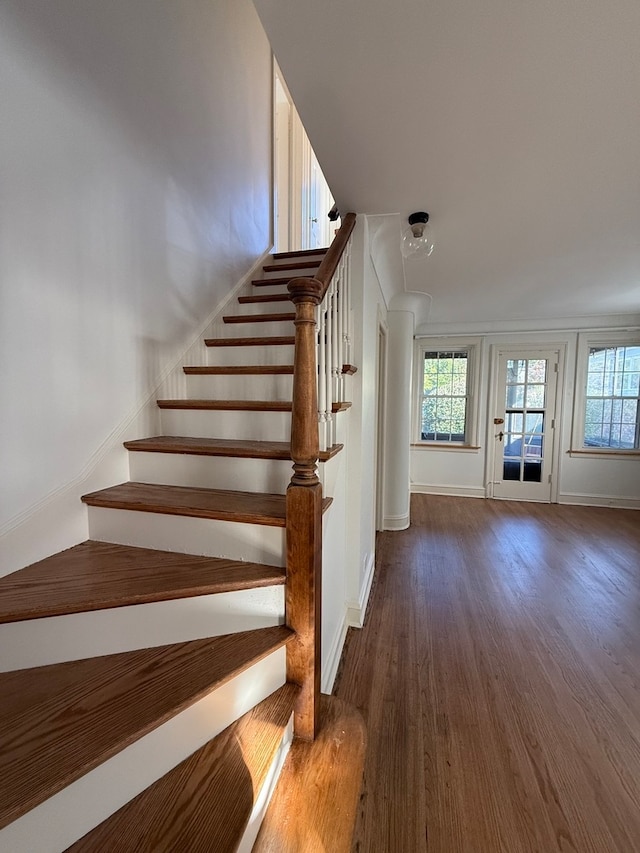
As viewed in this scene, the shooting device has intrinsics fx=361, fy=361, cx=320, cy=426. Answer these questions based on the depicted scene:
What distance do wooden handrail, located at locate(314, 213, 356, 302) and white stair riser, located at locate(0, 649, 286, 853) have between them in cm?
116

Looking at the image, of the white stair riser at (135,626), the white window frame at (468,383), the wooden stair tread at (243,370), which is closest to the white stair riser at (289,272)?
the wooden stair tread at (243,370)

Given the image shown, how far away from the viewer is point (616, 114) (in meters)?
1.20

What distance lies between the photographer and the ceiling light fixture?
75.0 inches

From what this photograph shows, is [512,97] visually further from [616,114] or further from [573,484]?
[573,484]

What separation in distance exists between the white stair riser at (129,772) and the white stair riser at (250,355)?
136 cm

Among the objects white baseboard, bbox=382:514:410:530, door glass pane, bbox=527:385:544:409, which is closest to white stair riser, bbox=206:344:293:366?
white baseboard, bbox=382:514:410:530

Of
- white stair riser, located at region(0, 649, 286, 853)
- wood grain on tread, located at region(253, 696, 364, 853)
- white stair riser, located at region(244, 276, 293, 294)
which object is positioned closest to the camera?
white stair riser, located at region(0, 649, 286, 853)

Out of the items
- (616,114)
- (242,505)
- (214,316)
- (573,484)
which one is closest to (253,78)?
(214,316)

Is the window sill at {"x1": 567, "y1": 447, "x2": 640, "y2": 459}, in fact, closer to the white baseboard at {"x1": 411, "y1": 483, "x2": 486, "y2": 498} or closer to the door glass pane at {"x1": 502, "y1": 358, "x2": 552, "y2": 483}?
the door glass pane at {"x1": 502, "y1": 358, "x2": 552, "y2": 483}

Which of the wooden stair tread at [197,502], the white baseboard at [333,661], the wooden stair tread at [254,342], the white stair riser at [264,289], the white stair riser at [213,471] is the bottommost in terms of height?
the white baseboard at [333,661]

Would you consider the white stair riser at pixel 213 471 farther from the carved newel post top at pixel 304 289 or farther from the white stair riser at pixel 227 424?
the carved newel post top at pixel 304 289

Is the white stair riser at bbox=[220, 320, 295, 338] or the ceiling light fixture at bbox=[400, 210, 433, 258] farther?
the white stair riser at bbox=[220, 320, 295, 338]

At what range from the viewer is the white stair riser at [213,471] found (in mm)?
1368

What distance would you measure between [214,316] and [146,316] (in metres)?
0.60
